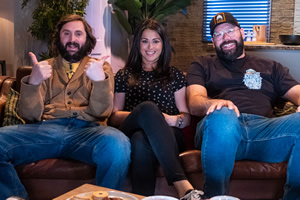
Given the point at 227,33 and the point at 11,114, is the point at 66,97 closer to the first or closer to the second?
the point at 11,114

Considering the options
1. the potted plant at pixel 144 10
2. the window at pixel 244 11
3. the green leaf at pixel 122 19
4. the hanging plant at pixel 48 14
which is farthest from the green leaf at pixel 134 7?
the window at pixel 244 11

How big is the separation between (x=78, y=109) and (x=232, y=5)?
3.94 m

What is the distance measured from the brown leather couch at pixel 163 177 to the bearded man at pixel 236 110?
0.07 metres

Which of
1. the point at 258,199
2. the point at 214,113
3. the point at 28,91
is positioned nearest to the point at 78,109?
the point at 28,91

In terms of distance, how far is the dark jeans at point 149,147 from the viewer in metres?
1.99

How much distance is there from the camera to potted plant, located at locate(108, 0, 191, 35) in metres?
5.11

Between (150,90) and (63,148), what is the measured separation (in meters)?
0.67

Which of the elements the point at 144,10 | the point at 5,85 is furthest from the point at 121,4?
the point at 5,85

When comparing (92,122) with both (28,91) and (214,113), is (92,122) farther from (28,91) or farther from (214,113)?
(214,113)

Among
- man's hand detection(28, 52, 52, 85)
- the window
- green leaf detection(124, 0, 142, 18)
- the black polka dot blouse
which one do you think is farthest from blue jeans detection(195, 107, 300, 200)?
the window

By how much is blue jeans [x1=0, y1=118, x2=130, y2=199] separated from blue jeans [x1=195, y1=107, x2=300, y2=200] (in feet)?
1.44

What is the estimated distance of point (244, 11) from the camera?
5.56m

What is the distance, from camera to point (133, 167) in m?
2.08

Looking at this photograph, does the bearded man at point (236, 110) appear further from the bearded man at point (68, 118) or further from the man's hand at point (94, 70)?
the man's hand at point (94, 70)
